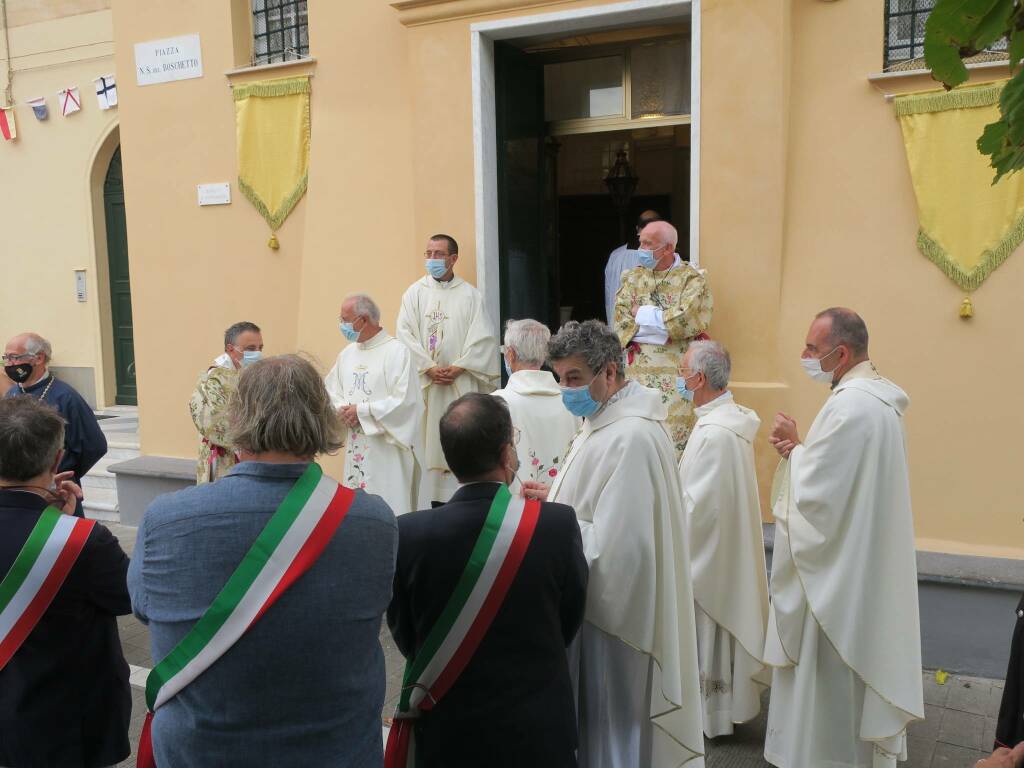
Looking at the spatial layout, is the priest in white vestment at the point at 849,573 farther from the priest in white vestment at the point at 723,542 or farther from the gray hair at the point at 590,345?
the gray hair at the point at 590,345

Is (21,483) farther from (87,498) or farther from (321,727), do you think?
(87,498)

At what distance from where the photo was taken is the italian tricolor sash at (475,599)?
2283mm

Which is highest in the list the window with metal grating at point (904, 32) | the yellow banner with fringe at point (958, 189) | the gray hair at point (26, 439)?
the window with metal grating at point (904, 32)

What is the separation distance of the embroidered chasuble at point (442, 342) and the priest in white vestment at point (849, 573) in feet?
10.1

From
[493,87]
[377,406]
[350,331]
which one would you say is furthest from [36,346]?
[493,87]

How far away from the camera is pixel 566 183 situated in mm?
10992

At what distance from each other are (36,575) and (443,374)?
4.08 meters

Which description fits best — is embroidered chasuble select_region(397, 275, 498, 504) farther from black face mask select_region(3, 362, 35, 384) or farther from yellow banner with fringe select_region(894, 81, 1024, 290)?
yellow banner with fringe select_region(894, 81, 1024, 290)

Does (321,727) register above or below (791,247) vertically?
below

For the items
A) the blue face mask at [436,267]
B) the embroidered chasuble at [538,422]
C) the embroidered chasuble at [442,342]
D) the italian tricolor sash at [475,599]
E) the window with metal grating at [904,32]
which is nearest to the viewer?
the italian tricolor sash at [475,599]

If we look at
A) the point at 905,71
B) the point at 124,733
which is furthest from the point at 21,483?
the point at 905,71

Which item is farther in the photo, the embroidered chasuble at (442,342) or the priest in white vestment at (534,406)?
the embroidered chasuble at (442,342)

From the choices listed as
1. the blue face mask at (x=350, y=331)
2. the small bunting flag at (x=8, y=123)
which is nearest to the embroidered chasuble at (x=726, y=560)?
the blue face mask at (x=350, y=331)

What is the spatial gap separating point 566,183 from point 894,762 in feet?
27.4
